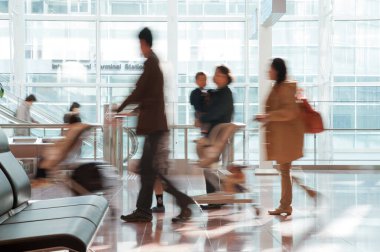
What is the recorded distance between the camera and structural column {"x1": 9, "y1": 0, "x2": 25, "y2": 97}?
1727 cm

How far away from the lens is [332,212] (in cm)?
632

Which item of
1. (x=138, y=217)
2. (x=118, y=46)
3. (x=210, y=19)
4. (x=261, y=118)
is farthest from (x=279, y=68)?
(x=118, y=46)

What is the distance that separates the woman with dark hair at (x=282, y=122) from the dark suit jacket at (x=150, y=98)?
930 millimetres

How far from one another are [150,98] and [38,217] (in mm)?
2682

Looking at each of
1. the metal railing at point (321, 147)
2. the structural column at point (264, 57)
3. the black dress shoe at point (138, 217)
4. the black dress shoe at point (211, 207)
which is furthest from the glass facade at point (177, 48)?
the black dress shoe at point (138, 217)

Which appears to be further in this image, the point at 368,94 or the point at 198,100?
the point at 368,94

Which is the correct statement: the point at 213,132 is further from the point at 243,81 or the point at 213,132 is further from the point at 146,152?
the point at 243,81

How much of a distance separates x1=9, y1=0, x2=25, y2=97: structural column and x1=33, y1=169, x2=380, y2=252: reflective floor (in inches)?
378

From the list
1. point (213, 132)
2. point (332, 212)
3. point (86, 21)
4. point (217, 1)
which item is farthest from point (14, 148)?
point (217, 1)

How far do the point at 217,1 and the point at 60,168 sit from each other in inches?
501

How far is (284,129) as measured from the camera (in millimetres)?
5949

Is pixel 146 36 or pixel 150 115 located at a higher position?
pixel 146 36

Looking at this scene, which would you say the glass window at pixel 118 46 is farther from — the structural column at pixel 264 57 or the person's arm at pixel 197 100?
the person's arm at pixel 197 100

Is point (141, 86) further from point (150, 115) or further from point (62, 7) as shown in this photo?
point (62, 7)
